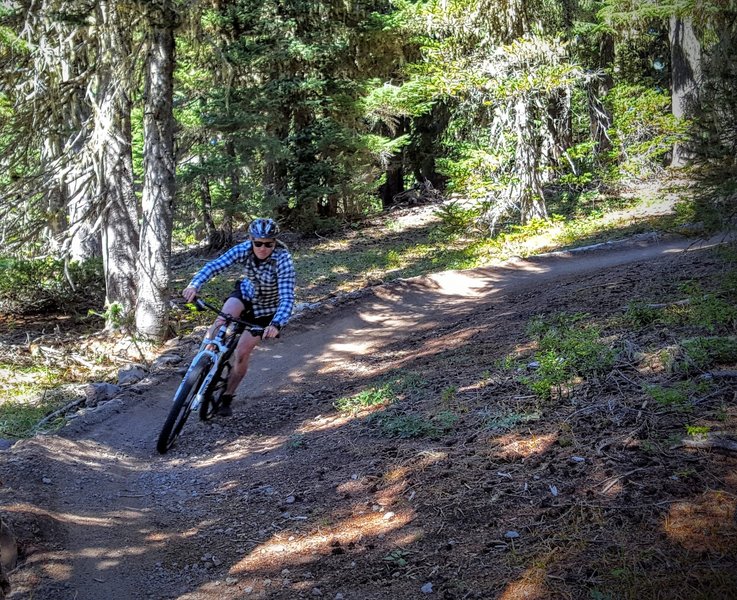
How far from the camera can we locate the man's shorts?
766 cm

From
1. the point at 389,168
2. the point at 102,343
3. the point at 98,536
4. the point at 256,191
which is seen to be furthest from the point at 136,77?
the point at 389,168

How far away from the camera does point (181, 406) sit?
6.87 meters

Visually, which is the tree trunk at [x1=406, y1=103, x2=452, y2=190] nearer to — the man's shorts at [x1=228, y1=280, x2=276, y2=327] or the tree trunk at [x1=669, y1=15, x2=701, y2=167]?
the tree trunk at [x1=669, y1=15, x2=701, y2=167]

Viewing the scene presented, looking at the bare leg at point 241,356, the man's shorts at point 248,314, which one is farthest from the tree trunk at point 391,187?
the bare leg at point 241,356

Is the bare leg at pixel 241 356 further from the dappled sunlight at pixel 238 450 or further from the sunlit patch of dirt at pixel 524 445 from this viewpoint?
the sunlit patch of dirt at pixel 524 445

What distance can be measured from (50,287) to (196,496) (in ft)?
37.1

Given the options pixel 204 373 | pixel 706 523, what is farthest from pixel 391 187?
pixel 706 523

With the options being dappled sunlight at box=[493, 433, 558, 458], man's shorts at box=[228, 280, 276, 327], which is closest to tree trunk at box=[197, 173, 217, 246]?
man's shorts at box=[228, 280, 276, 327]

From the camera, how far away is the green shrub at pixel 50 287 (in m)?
14.8

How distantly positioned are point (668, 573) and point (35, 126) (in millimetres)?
12480

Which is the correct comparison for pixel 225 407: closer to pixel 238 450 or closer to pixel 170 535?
pixel 238 450

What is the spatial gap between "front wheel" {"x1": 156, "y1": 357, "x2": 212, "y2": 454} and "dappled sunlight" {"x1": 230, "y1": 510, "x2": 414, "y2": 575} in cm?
254

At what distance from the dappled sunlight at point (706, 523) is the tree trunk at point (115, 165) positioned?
11.0 metres

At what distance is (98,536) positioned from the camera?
4.83 m
